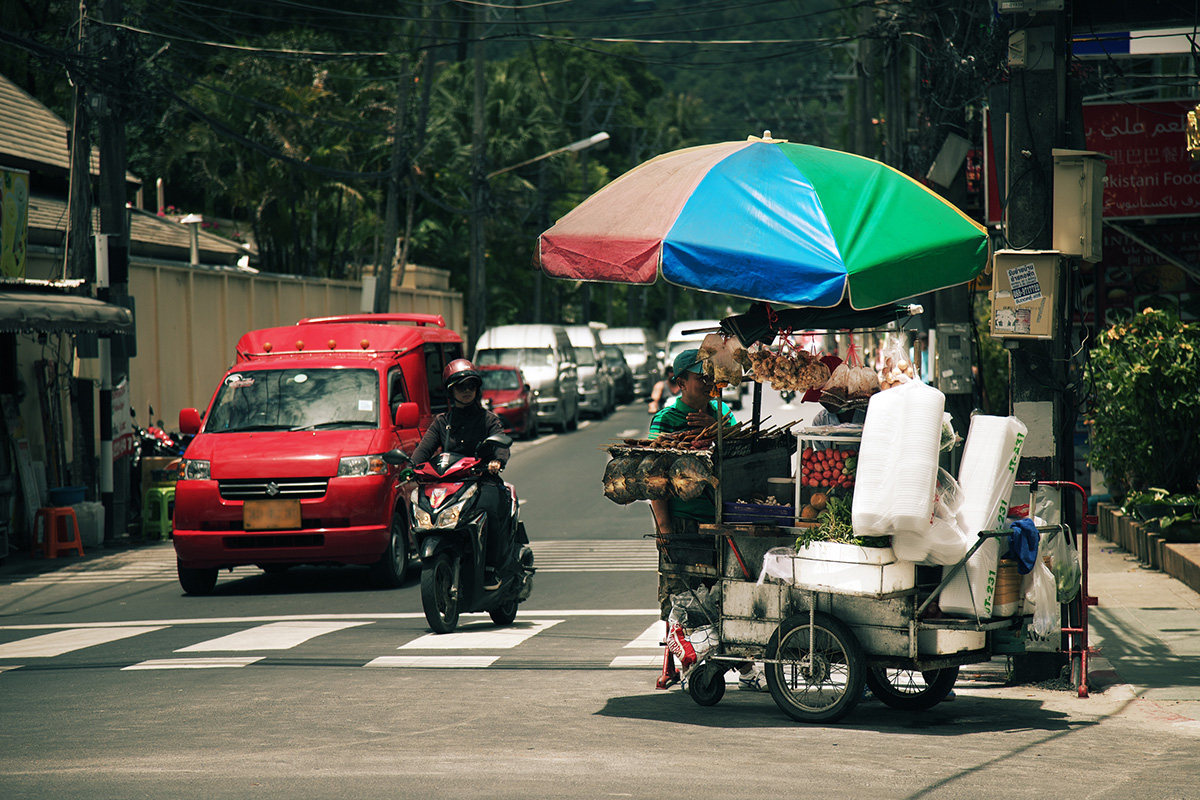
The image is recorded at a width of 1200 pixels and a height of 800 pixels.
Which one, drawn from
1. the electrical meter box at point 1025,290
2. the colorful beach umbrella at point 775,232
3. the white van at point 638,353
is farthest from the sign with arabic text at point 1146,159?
the white van at point 638,353

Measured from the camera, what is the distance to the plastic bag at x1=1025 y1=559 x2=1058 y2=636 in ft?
23.5

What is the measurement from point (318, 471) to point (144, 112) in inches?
278

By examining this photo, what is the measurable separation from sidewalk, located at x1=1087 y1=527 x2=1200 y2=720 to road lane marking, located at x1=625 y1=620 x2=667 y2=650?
112 inches

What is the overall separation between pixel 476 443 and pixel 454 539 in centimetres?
78

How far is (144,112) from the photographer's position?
660 inches

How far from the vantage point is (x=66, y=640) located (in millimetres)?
10109

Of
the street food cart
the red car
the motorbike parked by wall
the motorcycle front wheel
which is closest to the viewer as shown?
the street food cart

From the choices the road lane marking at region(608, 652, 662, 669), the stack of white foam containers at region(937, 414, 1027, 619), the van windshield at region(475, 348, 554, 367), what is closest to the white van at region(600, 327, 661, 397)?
the van windshield at region(475, 348, 554, 367)

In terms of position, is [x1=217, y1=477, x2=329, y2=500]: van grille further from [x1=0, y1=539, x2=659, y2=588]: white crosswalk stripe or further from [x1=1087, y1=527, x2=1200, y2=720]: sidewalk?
[x1=1087, y1=527, x2=1200, y2=720]: sidewalk

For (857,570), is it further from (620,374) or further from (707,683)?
(620,374)

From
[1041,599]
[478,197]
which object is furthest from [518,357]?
[1041,599]

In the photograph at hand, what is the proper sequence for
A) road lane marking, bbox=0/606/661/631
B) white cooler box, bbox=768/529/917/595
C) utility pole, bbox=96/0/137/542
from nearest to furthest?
white cooler box, bbox=768/529/917/595 → road lane marking, bbox=0/606/661/631 → utility pole, bbox=96/0/137/542

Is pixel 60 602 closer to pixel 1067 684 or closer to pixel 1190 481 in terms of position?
pixel 1067 684

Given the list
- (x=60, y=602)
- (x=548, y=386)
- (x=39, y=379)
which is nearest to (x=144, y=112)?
(x=39, y=379)
